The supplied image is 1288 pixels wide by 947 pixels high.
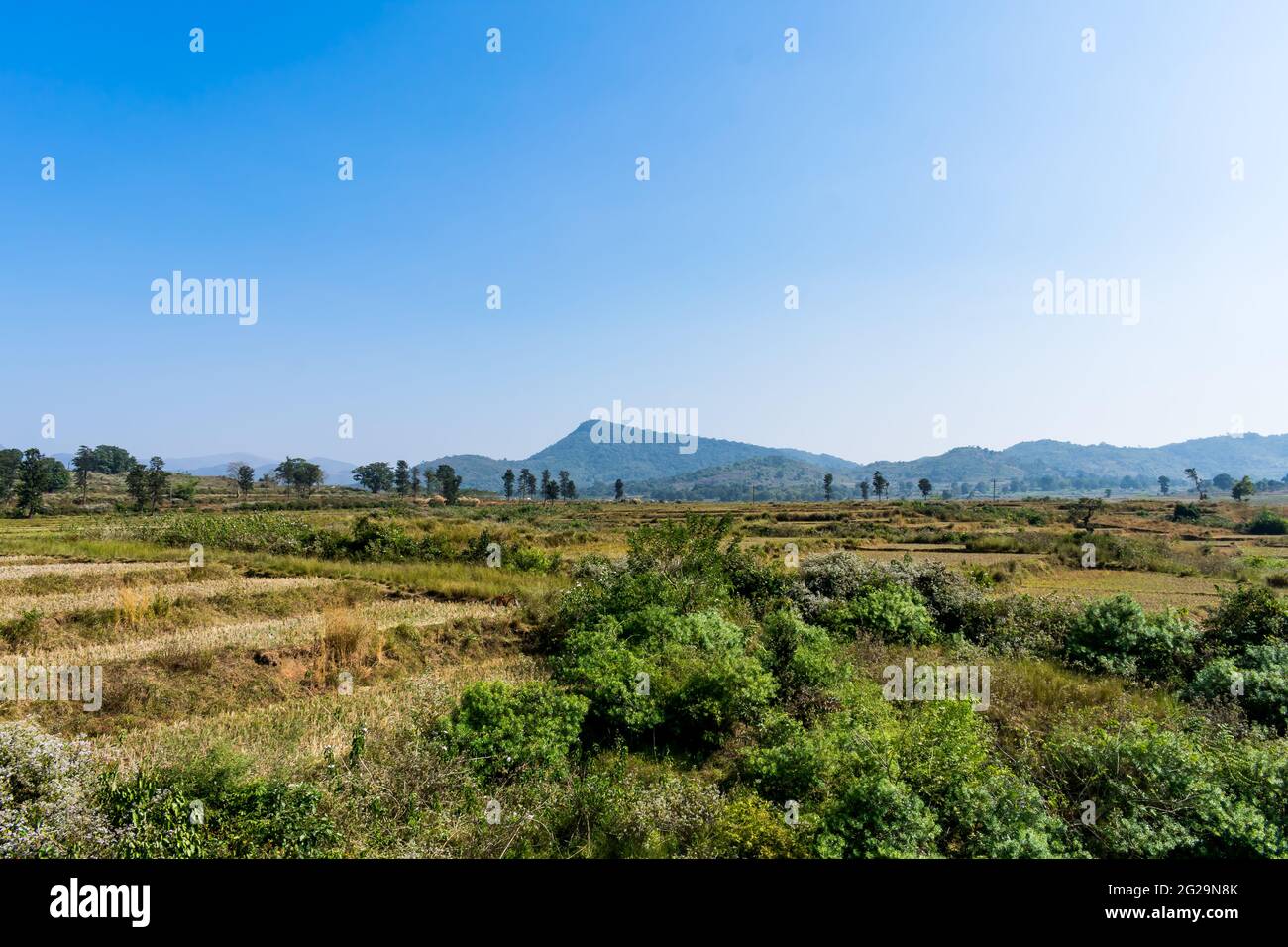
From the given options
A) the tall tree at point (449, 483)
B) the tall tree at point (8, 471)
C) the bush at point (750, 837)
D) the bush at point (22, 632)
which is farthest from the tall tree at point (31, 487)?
the bush at point (750, 837)

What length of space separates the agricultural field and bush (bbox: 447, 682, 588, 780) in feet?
0.13

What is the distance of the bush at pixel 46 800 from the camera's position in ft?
14.8

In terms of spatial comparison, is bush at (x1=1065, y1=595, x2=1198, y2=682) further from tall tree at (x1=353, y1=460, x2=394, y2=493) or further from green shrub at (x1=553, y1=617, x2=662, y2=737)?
tall tree at (x1=353, y1=460, x2=394, y2=493)

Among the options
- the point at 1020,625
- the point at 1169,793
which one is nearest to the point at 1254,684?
the point at 1020,625

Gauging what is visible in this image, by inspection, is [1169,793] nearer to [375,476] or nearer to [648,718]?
[648,718]

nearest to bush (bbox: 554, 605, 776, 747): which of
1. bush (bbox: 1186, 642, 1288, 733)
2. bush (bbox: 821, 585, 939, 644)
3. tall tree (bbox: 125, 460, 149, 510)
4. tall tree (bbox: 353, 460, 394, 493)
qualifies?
bush (bbox: 821, 585, 939, 644)

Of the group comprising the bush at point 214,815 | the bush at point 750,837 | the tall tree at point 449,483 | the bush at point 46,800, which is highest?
the tall tree at point 449,483

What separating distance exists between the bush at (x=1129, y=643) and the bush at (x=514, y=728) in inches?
407

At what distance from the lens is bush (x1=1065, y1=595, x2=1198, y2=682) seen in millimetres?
11484

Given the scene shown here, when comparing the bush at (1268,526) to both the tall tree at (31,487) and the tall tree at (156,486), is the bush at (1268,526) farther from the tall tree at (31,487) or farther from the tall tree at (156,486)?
the tall tree at (31,487)

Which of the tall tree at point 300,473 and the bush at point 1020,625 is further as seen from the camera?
the tall tree at point 300,473
